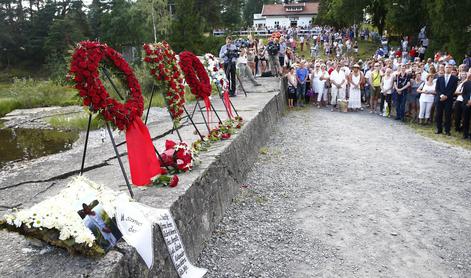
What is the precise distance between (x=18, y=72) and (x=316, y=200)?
54461 mm

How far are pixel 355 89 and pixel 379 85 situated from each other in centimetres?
87

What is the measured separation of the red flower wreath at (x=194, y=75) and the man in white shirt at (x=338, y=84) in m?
9.30

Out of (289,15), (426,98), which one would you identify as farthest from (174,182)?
(289,15)

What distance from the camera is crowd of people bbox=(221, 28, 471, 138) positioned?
38.5 ft

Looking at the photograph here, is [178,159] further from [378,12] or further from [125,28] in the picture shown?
[125,28]

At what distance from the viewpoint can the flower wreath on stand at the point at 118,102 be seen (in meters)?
4.02

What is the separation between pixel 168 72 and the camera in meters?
5.90

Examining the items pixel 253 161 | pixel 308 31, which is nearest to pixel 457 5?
pixel 253 161

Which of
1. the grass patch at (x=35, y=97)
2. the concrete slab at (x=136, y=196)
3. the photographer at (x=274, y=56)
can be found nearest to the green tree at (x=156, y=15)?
the grass patch at (x=35, y=97)

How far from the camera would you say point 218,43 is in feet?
147

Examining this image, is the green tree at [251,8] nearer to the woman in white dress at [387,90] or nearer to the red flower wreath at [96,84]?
the woman in white dress at [387,90]

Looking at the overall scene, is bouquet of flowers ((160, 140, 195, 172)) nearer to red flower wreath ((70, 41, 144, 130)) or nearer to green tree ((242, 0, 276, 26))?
red flower wreath ((70, 41, 144, 130))

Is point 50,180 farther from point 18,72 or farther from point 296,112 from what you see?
point 18,72

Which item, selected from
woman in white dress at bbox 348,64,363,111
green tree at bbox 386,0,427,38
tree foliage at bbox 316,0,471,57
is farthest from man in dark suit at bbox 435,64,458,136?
green tree at bbox 386,0,427,38
